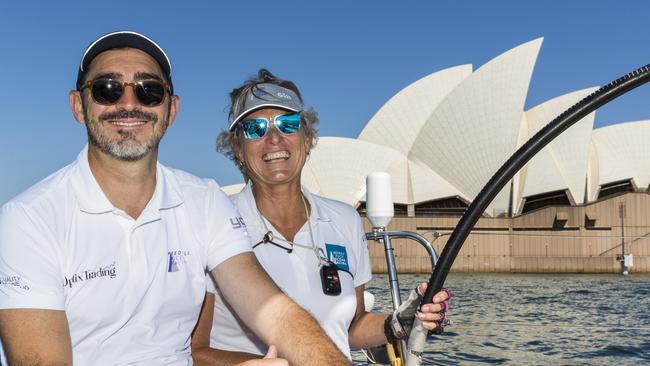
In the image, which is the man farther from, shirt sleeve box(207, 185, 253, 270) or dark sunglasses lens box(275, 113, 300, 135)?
dark sunglasses lens box(275, 113, 300, 135)

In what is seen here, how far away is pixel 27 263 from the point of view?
112 cm

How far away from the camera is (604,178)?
2859 centimetres

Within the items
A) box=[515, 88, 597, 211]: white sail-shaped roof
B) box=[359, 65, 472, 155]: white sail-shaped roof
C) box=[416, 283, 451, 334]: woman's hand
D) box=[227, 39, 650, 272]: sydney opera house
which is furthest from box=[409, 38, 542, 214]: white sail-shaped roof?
box=[416, 283, 451, 334]: woman's hand

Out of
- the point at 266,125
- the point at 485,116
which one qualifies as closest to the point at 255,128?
the point at 266,125

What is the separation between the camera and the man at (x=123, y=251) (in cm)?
111

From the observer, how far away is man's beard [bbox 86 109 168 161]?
1256 millimetres

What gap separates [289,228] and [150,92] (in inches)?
28.7

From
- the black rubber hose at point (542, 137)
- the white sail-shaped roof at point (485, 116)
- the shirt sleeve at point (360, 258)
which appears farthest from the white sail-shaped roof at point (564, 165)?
the black rubber hose at point (542, 137)

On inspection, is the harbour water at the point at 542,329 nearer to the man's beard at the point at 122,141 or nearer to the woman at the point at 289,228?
the woman at the point at 289,228

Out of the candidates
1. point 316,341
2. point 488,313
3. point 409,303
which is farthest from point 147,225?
point 488,313

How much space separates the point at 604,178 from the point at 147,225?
3014 centimetres

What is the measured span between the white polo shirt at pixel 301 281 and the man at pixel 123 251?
0.44m

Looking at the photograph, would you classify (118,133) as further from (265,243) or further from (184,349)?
(265,243)

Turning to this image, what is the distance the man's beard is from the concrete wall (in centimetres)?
2220
